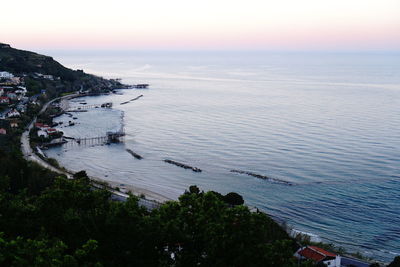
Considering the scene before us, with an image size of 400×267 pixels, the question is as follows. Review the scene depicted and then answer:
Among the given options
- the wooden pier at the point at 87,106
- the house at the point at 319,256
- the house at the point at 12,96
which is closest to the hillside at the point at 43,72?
the wooden pier at the point at 87,106

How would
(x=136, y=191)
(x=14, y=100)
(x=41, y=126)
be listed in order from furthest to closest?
(x=14, y=100)
(x=41, y=126)
(x=136, y=191)

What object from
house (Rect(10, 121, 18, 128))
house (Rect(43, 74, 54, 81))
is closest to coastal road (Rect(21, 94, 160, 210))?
house (Rect(10, 121, 18, 128))

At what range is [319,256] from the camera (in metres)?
19.0

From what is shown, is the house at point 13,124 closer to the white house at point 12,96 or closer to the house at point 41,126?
the house at point 41,126

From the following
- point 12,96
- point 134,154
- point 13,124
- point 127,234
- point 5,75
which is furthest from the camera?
point 5,75

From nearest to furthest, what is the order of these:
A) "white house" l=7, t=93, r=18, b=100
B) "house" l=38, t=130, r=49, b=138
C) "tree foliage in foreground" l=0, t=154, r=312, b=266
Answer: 1. "tree foliage in foreground" l=0, t=154, r=312, b=266
2. "house" l=38, t=130, r=49, b=138
3. "white house" l=7, t=93, r=18, b=100

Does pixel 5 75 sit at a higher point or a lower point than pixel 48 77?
lower

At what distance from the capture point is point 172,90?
4006 inches

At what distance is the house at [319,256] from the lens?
18.8m

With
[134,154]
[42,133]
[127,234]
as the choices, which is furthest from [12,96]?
[127,234]

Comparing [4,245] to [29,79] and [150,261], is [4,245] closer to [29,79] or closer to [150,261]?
[150,261]

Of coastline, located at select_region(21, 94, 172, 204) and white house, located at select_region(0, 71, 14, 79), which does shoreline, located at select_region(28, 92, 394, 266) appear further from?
white house, located at select_region(0, 71, 14, 79)

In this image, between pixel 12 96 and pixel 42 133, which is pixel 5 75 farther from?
pixel 42 133

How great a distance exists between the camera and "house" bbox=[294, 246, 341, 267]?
18.8m
